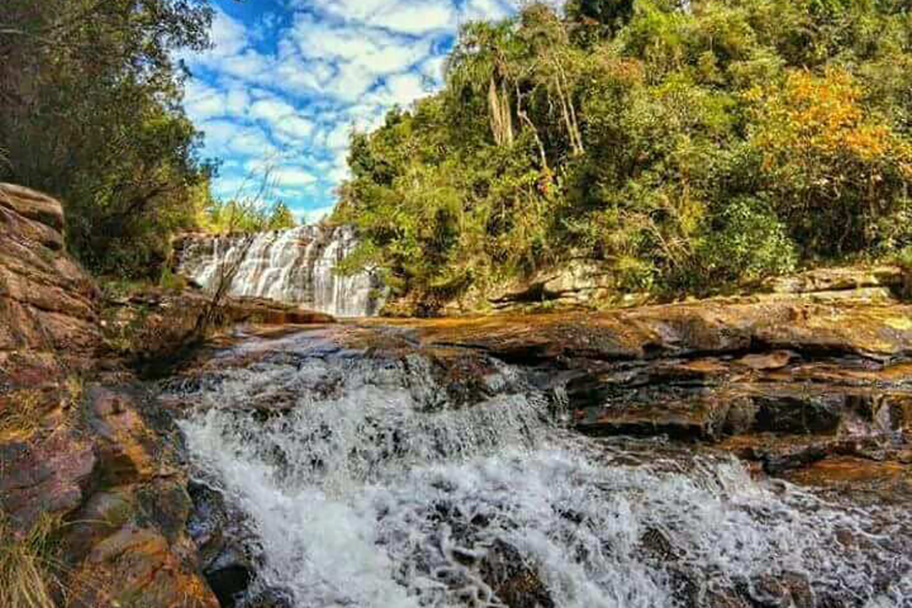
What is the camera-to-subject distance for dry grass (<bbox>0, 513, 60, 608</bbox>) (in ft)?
7.61

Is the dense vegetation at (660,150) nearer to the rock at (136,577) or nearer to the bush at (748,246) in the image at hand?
the bush at (748,246)

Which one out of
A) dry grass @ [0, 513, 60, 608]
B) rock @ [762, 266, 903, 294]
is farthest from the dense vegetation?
dry grass @ [0, 513, 60, 608]

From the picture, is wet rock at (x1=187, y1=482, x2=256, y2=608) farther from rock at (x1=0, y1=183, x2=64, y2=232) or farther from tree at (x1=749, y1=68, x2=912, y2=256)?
tree at (x1=749, y1=68, x2=912, y2=256)

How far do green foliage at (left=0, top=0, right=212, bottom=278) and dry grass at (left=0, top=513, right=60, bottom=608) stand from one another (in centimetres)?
705

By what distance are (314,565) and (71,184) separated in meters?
8.28

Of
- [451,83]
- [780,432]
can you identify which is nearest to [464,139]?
[451,83]

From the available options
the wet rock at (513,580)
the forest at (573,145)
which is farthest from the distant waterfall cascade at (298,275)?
the wet rock at (513,580)

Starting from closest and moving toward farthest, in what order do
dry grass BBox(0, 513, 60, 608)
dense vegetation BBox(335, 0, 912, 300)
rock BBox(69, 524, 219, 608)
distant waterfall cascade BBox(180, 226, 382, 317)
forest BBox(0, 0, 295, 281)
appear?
1. dry grass BBox(0, 513, 60, 608)
2. rock BBox(69, 524, 219, 608)
3. forest BBox(0, 0, 295, 281)
4. dense vegetation BBox(335, 0, 912, 300)
5. distant waterfall cascade BBox(180, 226, 382, 317)

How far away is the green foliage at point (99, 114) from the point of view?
8.46 m

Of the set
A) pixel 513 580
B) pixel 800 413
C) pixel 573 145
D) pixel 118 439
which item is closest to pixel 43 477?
pixel 118 439

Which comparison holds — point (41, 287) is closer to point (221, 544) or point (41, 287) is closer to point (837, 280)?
point (221, 544)

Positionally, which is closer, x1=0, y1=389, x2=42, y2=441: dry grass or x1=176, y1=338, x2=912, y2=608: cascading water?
x1=0, y1=389, x2=42, y2=441: dry grass

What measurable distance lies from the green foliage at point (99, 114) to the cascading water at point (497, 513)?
5.19 meters

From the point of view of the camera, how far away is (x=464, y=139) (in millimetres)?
20375
